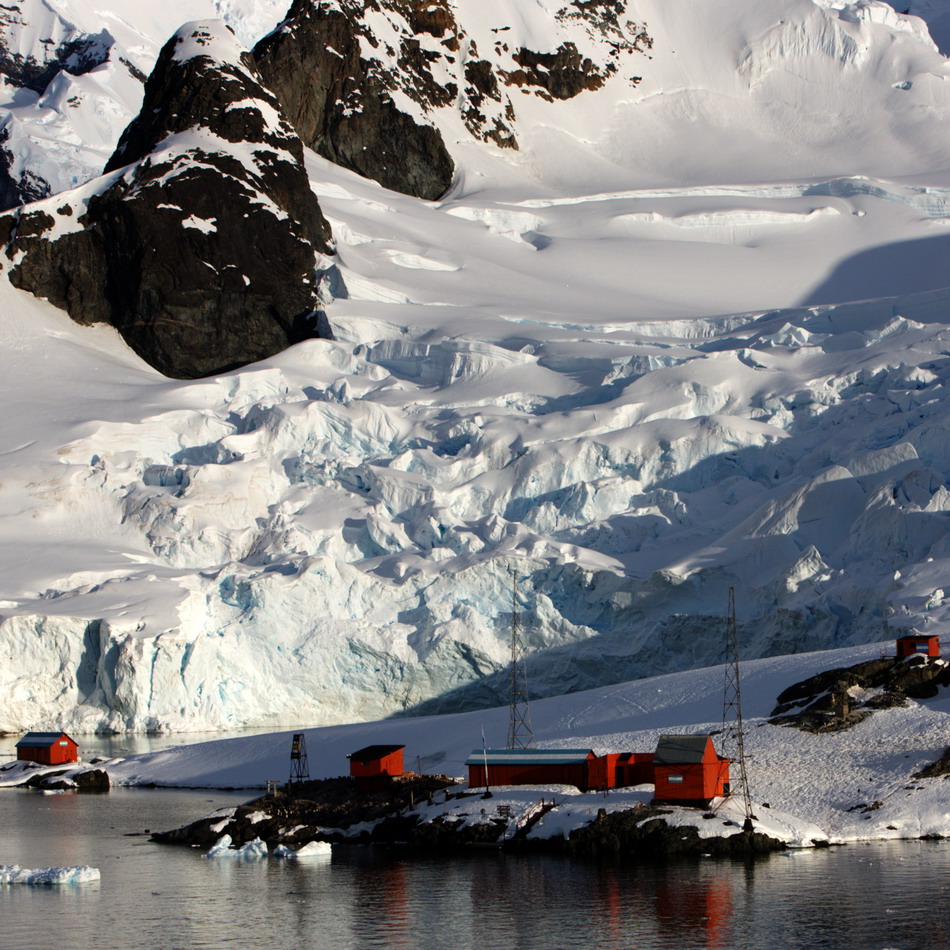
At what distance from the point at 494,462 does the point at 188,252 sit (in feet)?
81.4

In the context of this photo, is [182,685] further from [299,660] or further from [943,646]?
[943,646]

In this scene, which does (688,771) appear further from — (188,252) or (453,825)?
(188,252)

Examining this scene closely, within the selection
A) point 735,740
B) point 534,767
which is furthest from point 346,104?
point 735,740

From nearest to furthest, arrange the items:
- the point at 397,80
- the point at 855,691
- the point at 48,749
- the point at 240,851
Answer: the point at 240,851 < the point at 855,691 < the point at 48,749 < the point at 397,80

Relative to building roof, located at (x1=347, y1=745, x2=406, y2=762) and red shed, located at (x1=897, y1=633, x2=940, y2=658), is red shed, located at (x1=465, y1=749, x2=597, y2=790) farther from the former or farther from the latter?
red shed, located at (x1=897, y1=633, x2=940, y2=658)

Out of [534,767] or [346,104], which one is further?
[346,104]

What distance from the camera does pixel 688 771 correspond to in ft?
116

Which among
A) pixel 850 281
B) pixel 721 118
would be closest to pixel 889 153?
pixel 721 118

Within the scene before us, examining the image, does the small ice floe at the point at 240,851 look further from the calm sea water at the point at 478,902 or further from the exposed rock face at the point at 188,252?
the exposed rock face at the point at 188,252

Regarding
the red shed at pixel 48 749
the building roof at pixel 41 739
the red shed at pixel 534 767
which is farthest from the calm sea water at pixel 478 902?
the building roof at pixel 41 739

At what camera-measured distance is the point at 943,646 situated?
144 ft

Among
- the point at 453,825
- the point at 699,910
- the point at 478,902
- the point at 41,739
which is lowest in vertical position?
the point at 699,910

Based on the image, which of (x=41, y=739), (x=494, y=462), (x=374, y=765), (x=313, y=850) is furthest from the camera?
(x=494, y=462)

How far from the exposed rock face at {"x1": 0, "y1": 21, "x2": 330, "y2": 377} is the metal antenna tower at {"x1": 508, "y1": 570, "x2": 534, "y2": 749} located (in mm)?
29029
